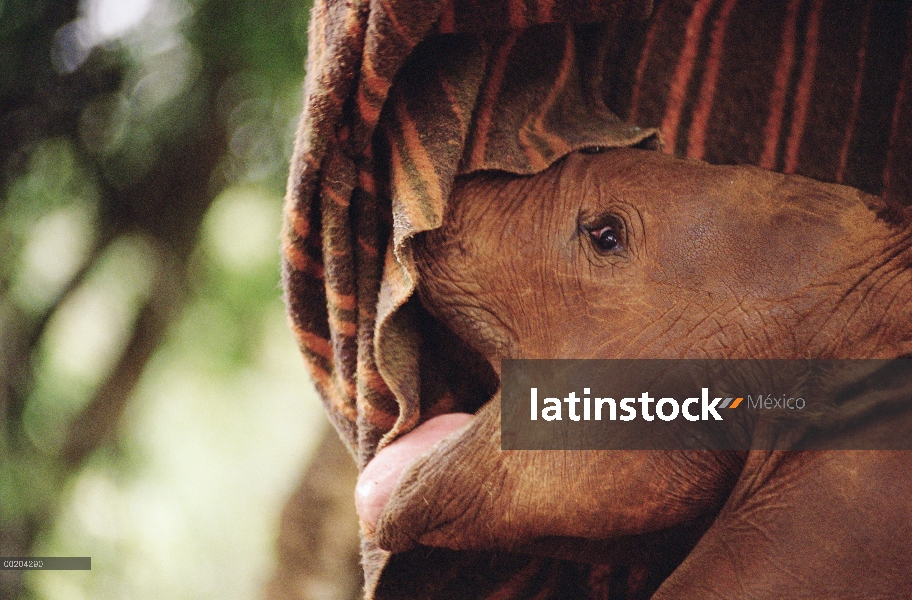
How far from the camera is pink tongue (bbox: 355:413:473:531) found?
2.47 feet

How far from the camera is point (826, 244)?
691 millimetres

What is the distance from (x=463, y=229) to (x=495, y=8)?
0.63 feet

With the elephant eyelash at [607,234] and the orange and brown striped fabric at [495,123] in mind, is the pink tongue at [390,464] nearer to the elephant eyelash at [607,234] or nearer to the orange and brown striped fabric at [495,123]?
the orange and brown striped fabric at [495,123]

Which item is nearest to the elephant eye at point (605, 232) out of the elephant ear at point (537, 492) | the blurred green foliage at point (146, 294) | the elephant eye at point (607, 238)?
the elephant eye at point (607, 238)

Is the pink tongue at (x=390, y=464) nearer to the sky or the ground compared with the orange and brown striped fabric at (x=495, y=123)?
nearer to the ground

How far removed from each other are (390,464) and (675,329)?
0.91 feet

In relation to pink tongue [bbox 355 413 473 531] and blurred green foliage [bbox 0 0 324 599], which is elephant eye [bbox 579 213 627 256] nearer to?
pink tongue [bbox 355 413 473 531]

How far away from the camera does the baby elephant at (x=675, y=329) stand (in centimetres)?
65

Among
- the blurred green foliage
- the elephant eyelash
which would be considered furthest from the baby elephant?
the blurred green foliage

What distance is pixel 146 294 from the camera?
96.7 inches

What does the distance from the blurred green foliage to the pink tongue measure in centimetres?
143

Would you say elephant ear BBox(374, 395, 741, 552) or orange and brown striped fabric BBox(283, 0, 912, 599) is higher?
orange and brown striped fabric BBox(283, 0, 912, 599)

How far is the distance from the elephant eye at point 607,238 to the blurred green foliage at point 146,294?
5.15 ft

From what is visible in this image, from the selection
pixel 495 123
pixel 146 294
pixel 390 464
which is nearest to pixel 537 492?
pixel 390 464
